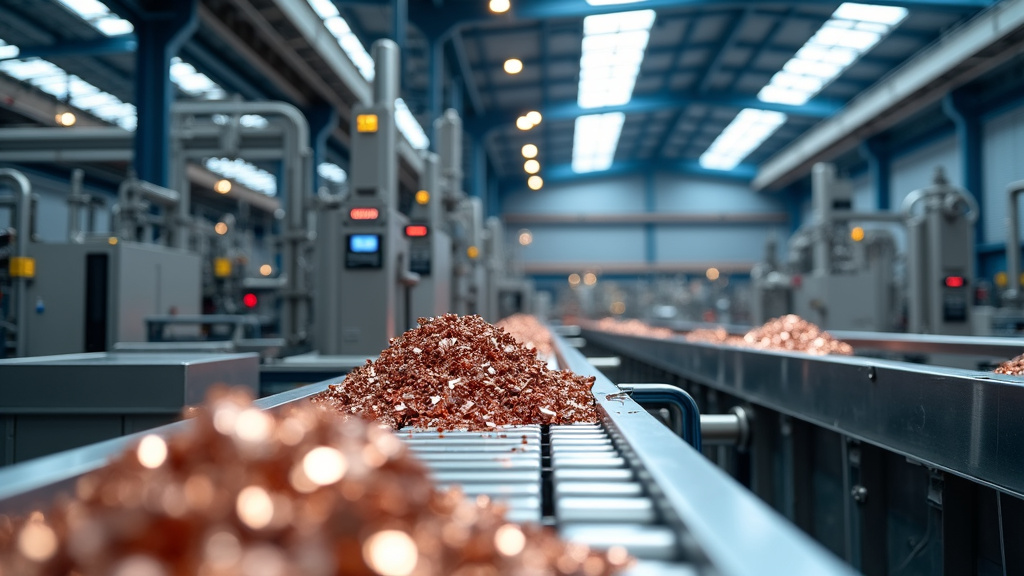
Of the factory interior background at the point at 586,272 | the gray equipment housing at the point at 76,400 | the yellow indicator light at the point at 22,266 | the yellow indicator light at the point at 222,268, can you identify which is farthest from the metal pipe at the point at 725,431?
the yellow indicator light at the point at 222,268

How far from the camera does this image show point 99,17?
1002cm

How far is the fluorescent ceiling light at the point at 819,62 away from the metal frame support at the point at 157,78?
10690 millimetres

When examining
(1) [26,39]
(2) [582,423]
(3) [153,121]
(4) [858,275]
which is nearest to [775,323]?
(2) [582,423]

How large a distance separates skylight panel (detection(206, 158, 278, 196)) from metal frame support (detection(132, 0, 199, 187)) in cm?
800

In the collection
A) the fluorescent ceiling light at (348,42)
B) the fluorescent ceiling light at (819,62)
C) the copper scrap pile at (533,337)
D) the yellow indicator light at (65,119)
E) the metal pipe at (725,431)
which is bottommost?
the metal pipe at (725,431)

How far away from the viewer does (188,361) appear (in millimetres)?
2762

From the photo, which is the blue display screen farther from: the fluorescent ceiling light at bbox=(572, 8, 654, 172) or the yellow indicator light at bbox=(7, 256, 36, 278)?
the fluorescent ceiling light at bbox=(572, 8, 654, 172)

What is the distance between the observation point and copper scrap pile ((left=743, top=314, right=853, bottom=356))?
4141 millimetres

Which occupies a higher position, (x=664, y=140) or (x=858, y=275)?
(x=664, y=140)

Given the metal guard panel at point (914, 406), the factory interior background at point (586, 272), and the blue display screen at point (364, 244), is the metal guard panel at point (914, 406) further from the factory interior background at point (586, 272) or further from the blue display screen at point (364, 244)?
the blue display screen at point (364, 244)

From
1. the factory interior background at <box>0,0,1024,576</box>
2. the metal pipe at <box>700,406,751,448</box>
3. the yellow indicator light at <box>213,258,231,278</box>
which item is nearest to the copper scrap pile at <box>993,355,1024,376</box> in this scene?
the factory interior background at <box>0,0,1024,576</box>

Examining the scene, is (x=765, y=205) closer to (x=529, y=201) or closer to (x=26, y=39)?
(x=529, y=201)

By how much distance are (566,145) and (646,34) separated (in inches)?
327

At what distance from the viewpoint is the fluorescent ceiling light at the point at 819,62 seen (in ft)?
43.9
